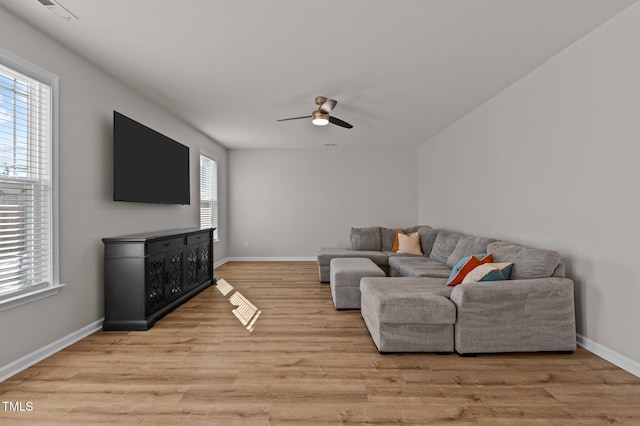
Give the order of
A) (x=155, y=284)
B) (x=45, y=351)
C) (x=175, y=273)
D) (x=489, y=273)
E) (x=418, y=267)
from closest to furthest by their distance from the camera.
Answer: (x=45, y=351) → (x=489, y=273) → (x=155, y=284) → (x=175, y=273) → (x=418, y=267)

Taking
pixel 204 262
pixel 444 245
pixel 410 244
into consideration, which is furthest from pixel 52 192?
pixel 410 244

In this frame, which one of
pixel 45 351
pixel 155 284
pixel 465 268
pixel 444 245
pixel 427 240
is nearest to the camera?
pixel 45 351

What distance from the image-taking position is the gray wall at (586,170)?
2344mm

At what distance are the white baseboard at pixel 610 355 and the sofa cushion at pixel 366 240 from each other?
140 inches

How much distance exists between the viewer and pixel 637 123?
2283mm

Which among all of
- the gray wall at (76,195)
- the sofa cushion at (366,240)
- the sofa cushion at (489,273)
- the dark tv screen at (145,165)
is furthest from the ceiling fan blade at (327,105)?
the sofa cushion at (366,240)

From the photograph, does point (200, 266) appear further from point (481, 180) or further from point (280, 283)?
point (481, 180)

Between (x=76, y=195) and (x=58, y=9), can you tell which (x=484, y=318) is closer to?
(x=76, y=195)

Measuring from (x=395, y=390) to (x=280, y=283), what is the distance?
10.8ft

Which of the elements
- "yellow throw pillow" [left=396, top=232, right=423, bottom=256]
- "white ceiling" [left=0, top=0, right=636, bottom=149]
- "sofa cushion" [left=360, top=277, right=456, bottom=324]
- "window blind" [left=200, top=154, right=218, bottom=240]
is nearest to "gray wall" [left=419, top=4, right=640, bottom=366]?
"white ceiling" [left=0, top=0, right=636, bottom=149]

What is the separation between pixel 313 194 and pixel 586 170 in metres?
5.30

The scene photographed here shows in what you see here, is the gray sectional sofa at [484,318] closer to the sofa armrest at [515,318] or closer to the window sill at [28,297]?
the sofa armrest at [515,318]

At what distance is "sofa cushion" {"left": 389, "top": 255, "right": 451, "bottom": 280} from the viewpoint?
12.5 feet

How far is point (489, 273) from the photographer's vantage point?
280 centimetres
